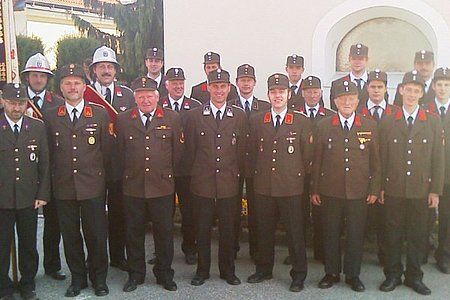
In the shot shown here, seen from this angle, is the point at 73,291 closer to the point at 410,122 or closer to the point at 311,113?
the point at 311,113

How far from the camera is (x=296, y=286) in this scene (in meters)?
5.00

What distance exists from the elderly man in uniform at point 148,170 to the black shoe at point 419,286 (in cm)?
212

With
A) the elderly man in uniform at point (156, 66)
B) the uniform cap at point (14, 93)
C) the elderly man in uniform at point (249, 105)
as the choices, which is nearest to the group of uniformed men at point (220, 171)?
the uniform cap at point (14, 93)

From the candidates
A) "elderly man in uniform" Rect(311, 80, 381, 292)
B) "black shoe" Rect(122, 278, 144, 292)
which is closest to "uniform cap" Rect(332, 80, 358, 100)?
"elderly man in uniform" Rect(311, 80, 381, 292)

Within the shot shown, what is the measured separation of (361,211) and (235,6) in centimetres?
442

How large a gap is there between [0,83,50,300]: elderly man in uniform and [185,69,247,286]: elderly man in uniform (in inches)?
52.1

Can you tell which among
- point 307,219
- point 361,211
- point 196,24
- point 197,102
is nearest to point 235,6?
point 196,24

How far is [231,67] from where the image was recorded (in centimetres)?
837

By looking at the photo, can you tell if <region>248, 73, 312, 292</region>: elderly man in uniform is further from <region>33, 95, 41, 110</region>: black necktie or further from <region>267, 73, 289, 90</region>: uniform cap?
Answer: <region>33, 95, 41, 110</region>: black necktie

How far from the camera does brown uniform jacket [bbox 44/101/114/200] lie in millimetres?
4773

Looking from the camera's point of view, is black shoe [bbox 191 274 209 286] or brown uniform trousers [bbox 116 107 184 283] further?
black shoe [bbox 191 274 209 286]

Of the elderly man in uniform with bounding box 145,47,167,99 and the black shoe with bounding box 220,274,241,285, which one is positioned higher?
the elderly man in uniform with bounding box 145,47,167,99

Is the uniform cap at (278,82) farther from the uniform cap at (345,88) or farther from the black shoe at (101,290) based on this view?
the black shoe at (101,290)

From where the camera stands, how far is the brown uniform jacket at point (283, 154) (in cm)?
495
